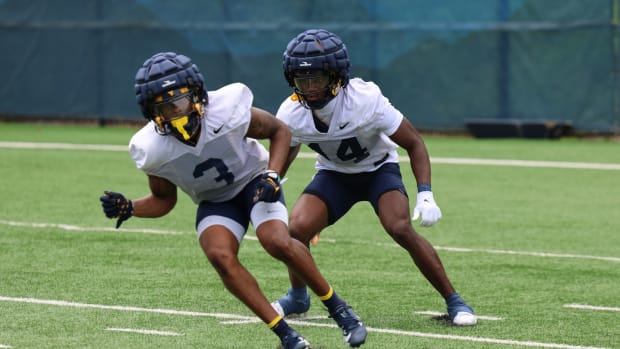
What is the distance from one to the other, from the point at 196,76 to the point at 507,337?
2.36 metres

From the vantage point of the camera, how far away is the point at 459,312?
773 centimetres

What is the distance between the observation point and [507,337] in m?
7.38

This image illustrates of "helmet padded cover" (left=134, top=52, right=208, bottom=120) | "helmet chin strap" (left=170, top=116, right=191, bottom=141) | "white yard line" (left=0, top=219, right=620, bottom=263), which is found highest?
"helmet padded cover" (left=134, top=52, right=208, bottom=120)

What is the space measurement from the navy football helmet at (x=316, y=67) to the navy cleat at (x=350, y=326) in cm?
142

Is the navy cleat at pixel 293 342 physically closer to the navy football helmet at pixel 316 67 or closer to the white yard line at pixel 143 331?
the white yard line at pixel 143 331

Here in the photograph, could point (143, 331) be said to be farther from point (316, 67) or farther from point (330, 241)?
point (330, 241)

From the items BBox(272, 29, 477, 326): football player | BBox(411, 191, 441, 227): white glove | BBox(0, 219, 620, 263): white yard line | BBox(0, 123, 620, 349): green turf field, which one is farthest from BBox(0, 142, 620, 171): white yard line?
BBox(411, 191, 441, 227): white glove

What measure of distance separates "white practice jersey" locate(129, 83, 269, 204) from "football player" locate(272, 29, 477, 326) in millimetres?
643

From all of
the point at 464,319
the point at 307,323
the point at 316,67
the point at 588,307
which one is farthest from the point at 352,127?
the point at 588,307

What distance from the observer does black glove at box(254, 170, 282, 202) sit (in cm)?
665

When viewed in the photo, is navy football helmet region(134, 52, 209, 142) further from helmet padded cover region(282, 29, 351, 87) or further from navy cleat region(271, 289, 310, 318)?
navy cleat region(271, 289, 310, 318)

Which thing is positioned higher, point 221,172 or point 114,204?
point 221,172

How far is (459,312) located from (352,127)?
131 cm

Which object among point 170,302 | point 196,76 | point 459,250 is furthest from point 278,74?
point 196,76
